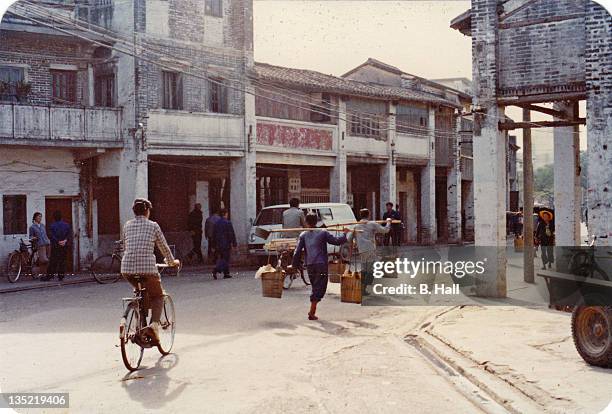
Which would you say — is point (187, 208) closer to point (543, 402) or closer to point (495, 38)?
point (495, 38)

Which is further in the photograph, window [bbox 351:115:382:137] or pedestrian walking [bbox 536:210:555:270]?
window [bbox 351:115:382:137]

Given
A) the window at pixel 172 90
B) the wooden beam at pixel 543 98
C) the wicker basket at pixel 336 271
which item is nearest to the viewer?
the wooden beam at pixel 543 98

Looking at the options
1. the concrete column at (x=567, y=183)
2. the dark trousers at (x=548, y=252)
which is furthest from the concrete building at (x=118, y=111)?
the concrete column at (x=567, y=183)

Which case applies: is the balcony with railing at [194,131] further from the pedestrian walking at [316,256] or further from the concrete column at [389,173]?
the pedestrian walking at [316,256]

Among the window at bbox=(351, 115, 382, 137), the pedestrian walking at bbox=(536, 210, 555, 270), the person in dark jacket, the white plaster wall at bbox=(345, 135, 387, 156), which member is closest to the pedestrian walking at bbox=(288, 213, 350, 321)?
the person in dark jacket

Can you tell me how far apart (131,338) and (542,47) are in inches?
383

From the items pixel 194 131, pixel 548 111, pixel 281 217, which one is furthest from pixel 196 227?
pixel 548 111

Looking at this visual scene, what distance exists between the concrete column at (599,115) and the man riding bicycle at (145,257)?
27.6 feet

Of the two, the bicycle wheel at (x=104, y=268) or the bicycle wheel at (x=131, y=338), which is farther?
the bicycle wheel at (x=104, y=268)

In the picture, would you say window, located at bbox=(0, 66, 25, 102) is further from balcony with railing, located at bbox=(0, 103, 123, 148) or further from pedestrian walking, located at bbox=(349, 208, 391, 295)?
pedestrian walking, located at bbox=(349, 208, 391, 295)

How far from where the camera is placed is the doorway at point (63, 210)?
23.7 metres

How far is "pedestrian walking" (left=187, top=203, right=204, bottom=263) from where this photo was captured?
2598 cm

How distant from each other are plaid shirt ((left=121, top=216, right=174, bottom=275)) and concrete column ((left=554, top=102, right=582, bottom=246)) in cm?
1295

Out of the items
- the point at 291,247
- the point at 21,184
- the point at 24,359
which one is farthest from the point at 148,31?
the point at 24,359
